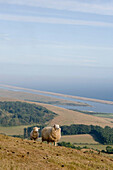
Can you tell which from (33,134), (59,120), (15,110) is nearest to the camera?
(33,134)

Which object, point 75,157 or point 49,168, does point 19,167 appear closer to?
point 49,168

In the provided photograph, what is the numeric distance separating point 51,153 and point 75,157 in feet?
6.26

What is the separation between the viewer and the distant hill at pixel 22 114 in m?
104

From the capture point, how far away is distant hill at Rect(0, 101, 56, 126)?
10450 centimetres

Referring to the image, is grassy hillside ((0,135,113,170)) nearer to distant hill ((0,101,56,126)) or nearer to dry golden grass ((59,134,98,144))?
dry golden grass ((59,134,98,144))

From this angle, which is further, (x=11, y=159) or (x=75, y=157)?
(x=75, y=157)

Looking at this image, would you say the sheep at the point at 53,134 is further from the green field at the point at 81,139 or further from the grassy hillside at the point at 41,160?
the green field at the point at 81,139

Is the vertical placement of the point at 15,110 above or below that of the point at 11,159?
above

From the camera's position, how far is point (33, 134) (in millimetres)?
27562

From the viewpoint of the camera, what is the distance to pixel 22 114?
120m

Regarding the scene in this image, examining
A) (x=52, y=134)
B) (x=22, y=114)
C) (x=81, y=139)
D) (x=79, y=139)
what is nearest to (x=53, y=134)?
(x=52, y=134)

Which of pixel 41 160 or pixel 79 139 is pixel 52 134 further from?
pixel 79 139

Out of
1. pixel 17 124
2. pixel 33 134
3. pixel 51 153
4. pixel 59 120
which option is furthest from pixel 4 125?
pixel 51 153

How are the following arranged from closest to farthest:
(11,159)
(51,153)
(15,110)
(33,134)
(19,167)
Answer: (19,167) → (11,159) → (51,153) → (33,134) → (15,110)
